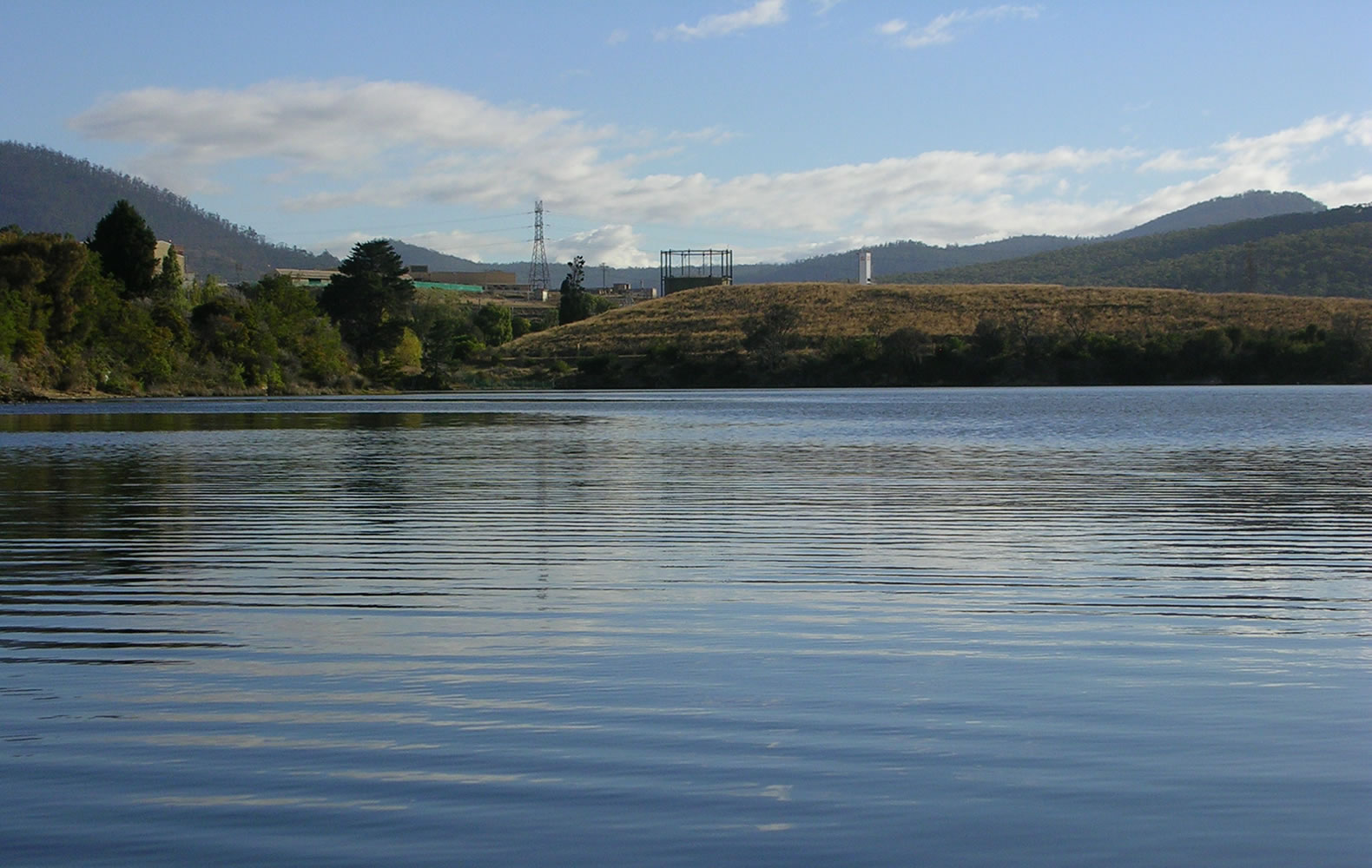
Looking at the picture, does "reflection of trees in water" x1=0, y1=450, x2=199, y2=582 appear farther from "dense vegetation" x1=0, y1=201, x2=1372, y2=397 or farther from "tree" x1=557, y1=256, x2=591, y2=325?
"tree" x1=557, y1=256, x2=591, y2=325

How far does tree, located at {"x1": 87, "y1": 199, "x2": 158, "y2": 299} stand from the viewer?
3501 inches

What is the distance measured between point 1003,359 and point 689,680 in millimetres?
102336

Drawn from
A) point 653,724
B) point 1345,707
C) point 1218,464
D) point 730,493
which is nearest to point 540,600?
point 653,724

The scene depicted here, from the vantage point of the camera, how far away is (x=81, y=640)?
9.45 metres

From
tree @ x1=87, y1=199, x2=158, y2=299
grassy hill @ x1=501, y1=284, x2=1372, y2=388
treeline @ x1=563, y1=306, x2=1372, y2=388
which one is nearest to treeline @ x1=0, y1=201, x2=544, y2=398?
tree @ x1=87, y1=199, x2=158, y2=299

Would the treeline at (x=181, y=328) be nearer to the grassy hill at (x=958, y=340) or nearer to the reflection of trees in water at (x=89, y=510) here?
the grassy hill at (x=958, y=340)

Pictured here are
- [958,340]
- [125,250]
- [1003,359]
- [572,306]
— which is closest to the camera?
[125,250]

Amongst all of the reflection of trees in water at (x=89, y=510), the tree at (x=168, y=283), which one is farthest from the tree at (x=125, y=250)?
the reflection of trees in water at (x=89, y=510)

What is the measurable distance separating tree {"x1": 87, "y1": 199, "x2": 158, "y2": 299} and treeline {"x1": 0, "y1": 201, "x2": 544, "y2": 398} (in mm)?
74

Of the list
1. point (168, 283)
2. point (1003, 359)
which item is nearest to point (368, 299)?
point (168, 283)

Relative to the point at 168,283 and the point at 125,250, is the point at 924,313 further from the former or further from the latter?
the point at 125,250

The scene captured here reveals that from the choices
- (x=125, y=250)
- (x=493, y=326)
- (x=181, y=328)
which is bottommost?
(x=181, y=328)

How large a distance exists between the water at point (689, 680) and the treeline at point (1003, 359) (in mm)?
87082

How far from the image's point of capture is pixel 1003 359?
108 m
